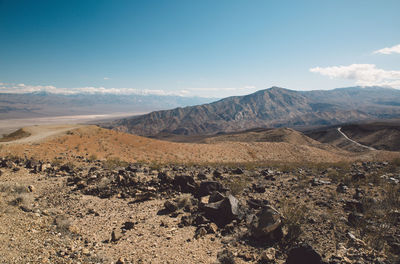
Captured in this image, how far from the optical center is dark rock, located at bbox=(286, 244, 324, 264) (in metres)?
3.85

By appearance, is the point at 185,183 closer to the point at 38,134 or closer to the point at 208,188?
the point at 208,188

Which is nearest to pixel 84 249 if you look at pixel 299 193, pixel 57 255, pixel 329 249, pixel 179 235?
pixel 57 255

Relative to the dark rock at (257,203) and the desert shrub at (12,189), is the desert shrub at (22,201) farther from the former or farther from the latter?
the dark rock at (257,203)

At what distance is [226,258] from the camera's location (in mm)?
4332

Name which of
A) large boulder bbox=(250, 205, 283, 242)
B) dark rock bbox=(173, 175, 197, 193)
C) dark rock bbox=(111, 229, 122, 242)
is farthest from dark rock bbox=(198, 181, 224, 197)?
dark rock bbox=(111, 229, 122, 242)

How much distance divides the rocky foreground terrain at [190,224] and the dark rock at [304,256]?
0.06ft

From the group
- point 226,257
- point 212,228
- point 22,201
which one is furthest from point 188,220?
point 22,201

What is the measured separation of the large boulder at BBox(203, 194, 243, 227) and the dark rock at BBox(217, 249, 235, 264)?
1158 mm

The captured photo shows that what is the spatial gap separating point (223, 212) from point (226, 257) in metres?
1.67

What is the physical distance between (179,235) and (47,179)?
25.9 ft

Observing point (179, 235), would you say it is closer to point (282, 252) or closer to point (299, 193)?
point (282, 252)

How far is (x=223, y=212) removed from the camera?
5988mm

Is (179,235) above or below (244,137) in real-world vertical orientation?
above

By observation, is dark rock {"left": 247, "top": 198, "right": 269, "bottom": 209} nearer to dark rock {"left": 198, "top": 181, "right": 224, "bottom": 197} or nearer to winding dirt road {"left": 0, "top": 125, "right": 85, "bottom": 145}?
dark rock {"left": 198, "top": 181, "right": 224, "bottom": 197}
